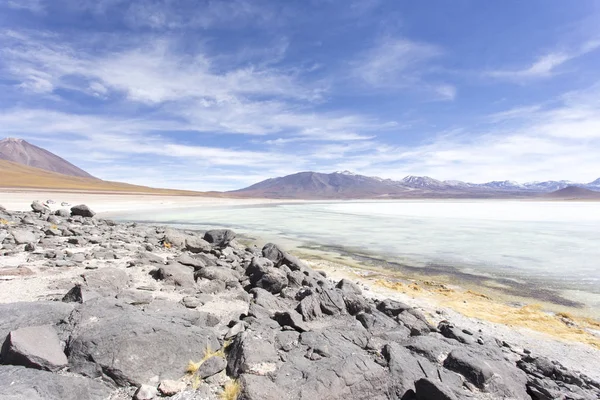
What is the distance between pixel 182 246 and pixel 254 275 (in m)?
5.21

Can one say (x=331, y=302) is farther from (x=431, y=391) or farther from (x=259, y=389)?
(x=259, y=389)

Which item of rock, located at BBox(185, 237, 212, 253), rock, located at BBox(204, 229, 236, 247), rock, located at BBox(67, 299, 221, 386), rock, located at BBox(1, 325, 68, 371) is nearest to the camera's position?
rock, located at BBox(1, 325, 68, 371)

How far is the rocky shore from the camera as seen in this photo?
11.6 ft

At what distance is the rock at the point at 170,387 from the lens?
354 cm

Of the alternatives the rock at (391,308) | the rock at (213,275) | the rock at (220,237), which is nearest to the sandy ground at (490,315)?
the rock at (391,308)

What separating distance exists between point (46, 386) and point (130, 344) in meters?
0.84

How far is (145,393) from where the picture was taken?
11.3 ft

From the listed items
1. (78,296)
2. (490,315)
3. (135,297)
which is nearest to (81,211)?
(135,297)

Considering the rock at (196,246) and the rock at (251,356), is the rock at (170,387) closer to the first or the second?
the rock at (251,356)

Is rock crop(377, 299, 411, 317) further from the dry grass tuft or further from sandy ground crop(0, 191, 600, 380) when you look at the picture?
the dry grass tuft

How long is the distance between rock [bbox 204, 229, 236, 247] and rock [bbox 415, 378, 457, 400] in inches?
403

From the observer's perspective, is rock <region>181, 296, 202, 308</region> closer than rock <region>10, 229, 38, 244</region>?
Yes

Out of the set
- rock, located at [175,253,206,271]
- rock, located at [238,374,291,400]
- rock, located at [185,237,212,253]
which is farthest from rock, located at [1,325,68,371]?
rock, located at [185,237,212,253]

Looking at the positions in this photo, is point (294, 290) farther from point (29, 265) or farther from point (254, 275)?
point (29, 265)
